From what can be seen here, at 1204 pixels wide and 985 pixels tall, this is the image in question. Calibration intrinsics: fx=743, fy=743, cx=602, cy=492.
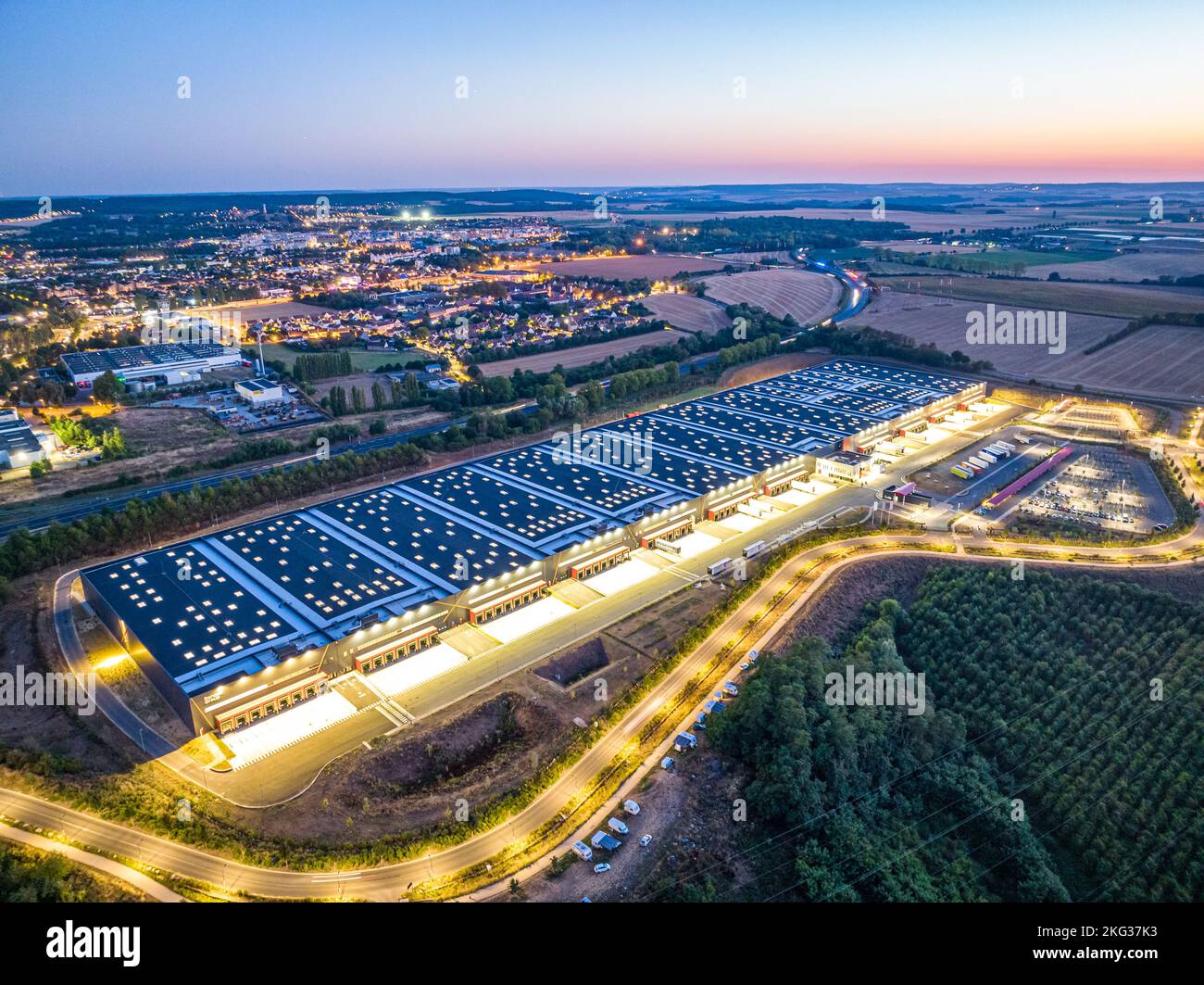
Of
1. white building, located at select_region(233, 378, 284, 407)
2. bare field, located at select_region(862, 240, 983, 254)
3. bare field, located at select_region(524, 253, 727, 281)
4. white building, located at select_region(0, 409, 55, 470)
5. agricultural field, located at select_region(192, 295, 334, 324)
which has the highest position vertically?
bare field, located at select_region(862, 240, 983, 254)

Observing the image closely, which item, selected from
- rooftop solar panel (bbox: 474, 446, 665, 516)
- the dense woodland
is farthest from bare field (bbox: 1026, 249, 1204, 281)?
the dense woodland

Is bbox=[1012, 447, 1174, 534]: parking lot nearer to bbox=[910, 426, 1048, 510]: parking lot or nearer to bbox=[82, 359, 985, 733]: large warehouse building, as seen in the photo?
bbox=[910, 426, 1048, 510]: parking lot

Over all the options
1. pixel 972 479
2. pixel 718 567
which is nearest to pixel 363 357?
pixel 718 567

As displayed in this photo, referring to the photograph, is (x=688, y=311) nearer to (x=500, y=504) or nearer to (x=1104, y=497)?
(x=1104, y=497)

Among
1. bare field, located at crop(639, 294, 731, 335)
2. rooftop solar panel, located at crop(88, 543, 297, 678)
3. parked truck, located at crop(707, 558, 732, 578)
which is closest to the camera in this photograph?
rooftop solar panel, located at crop(88, 543, 297, 678)

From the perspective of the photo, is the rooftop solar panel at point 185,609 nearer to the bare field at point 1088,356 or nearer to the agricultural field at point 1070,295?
the bare field at point 1088,356
